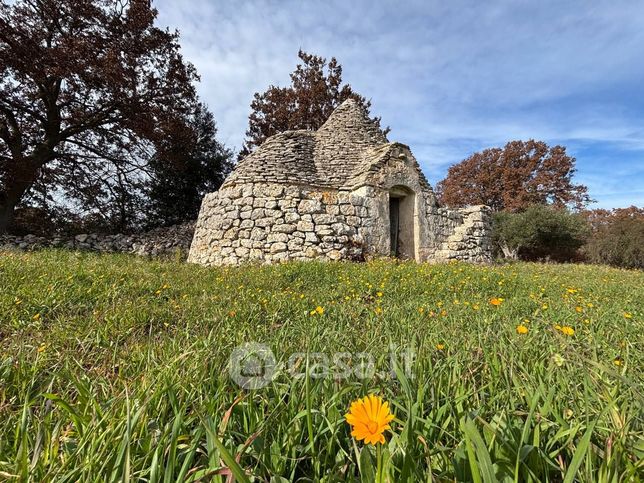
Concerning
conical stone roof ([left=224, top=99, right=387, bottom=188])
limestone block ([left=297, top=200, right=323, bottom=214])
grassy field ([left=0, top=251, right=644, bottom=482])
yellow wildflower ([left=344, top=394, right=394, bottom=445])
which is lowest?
grassy field ([left=0, top=251, right=644, bottom=482])

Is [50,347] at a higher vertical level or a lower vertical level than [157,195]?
lower

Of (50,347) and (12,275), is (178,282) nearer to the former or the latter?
(12,275)

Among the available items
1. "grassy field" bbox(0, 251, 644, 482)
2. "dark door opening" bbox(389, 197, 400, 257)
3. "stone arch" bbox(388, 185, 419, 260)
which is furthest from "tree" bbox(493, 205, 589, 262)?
"grassy field" bbox(0, 251, 644, 482)

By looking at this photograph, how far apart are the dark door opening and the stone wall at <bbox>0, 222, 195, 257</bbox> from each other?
7.19 metres

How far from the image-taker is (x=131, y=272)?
16.8 feet

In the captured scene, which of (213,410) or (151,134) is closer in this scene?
(213,410)

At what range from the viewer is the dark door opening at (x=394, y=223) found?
1005 centimetres

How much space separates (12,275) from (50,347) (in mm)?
3149

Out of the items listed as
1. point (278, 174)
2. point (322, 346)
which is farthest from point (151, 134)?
point (322, 346)

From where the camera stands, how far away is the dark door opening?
1005 cm

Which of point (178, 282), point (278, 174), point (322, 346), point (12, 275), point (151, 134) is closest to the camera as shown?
point (322, 346)

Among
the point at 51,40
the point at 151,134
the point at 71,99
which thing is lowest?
the point at 151,134

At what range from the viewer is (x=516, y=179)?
2428cm

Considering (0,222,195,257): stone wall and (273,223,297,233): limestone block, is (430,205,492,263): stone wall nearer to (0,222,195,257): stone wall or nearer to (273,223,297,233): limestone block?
(273,223,297,233): limestone block
